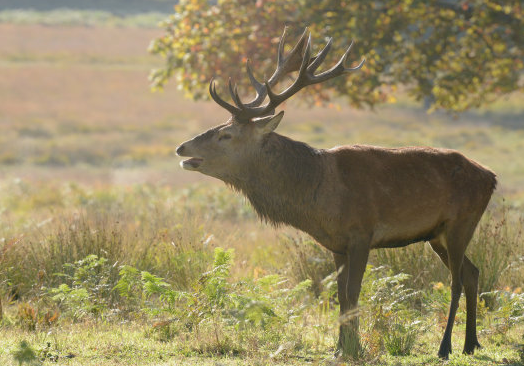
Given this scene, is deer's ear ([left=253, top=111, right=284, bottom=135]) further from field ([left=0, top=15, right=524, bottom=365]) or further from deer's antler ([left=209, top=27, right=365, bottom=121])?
field ([left=0, top=15, right=524, bottom=365])

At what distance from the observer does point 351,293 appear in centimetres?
647

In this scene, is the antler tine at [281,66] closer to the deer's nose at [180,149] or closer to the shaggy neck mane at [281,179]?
the shaggy neck mane at [281,179]

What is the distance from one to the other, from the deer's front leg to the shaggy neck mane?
0.53 metres

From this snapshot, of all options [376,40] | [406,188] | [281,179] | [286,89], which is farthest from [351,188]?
[376,40]

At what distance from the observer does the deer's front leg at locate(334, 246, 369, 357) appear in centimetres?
623

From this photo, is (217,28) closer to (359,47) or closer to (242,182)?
(359,47)

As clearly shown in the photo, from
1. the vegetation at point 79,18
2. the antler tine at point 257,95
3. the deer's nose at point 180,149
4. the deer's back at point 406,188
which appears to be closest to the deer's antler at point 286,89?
the antler tine at point 257,95

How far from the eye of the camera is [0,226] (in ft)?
32.0

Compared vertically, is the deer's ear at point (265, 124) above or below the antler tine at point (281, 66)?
below

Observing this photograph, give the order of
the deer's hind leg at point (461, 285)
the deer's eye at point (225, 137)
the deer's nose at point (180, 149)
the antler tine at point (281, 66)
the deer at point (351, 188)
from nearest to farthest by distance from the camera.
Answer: the deer at point (351, 188), the deer's hind leg at point (461, 285), the deer's nose at point (180, 149), the deer's eye at point (225, 137), the antler tine at point (281, 66)

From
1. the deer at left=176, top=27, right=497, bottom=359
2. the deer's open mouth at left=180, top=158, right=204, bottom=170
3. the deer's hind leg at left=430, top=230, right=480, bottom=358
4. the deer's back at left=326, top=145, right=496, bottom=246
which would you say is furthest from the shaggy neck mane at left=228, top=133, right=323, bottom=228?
the deer's hind leg at left=430, top=230, right=480, bottom=358

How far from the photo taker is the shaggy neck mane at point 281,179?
22.1 ft

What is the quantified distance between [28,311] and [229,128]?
8.03 feet

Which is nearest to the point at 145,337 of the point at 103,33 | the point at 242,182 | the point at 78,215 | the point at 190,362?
the point at 190,362
